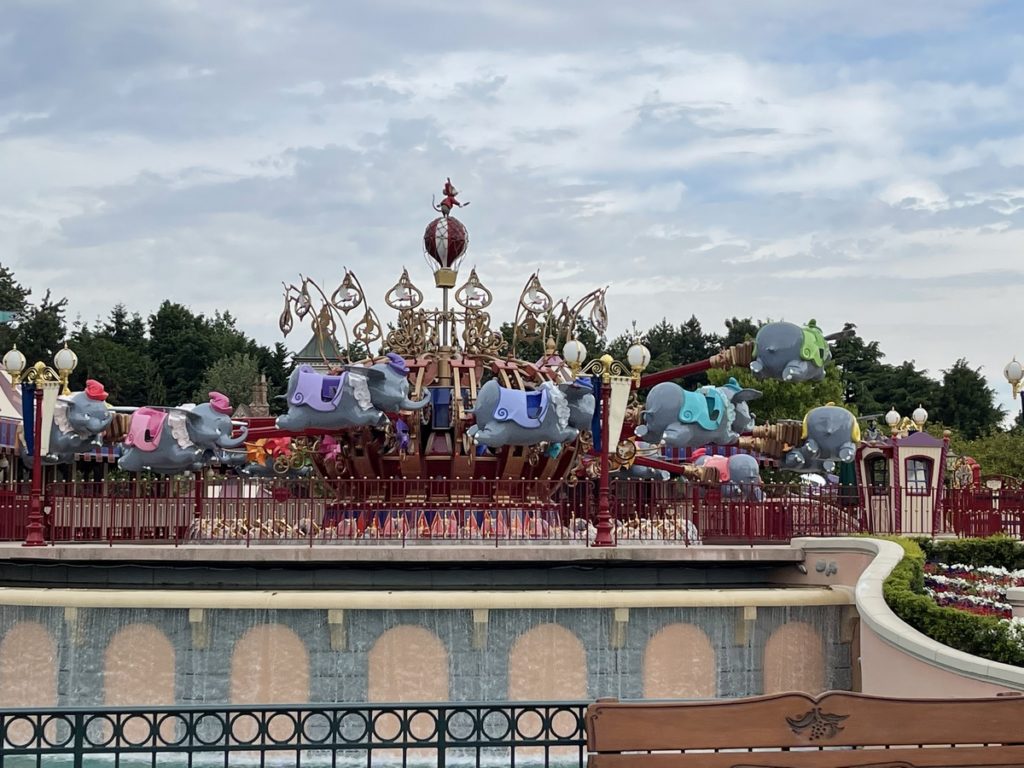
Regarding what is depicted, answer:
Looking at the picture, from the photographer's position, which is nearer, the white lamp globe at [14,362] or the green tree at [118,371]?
the white lamp globe at [14,362]

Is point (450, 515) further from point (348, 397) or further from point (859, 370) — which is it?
point (859, 370)

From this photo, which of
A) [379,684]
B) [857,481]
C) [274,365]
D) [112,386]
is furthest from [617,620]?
[274,365]

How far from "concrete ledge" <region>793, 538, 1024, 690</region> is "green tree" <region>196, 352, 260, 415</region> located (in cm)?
5672

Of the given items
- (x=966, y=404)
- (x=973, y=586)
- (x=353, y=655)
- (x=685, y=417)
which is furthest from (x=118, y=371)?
(x=973, y=586)

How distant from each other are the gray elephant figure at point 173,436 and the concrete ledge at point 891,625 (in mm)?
10848

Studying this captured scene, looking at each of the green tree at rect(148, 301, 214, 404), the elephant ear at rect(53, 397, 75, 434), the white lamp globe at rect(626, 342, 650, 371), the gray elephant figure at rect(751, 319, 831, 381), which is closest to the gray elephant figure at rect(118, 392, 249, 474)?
the elephant ear at rect(53, 397, 75, 434)

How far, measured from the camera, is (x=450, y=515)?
22766 mm

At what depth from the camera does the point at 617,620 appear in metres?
18.0

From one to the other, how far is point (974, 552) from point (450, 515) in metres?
8.52

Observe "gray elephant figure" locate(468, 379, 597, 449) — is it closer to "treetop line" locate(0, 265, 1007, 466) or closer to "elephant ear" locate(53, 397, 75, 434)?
"elephant ear" locate(53, 397, 75, 434)

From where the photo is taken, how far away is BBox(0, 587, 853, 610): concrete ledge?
1766 centimetres

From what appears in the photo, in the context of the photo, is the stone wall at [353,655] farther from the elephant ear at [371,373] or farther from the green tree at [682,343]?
the green tree at [682,343]

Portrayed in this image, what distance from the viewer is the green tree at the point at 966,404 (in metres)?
73.1

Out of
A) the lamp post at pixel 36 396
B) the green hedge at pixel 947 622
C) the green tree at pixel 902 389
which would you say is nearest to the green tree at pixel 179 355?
the green tree at pixel 902 389
